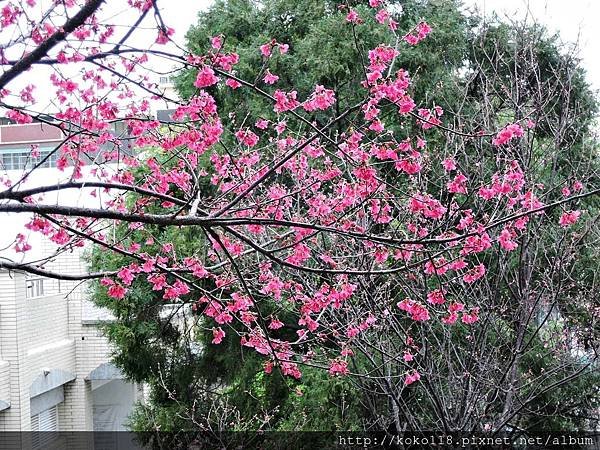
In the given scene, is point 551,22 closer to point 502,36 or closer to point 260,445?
point 502,36

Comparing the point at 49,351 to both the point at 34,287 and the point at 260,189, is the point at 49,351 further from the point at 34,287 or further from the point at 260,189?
the point at 260,189

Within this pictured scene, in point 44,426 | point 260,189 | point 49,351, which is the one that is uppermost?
point 260,189

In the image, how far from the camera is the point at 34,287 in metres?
5.73

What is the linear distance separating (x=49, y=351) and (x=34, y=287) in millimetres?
567

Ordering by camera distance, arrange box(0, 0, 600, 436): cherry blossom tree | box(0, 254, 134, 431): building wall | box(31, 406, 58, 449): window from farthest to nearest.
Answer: box(31, 406, 58, 449): window → box(0, 254, 134, 431): building wall → box(0, 0, 600, 436): cherry blossom tree

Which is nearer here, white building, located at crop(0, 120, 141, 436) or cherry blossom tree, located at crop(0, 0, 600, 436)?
cherry blossom tree, located at crop(0, 0, 600, 436)

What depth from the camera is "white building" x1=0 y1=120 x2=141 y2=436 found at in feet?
16.8

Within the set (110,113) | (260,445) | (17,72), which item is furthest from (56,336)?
(17,72)

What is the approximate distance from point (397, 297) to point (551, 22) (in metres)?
2.00

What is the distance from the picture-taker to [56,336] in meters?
5.88

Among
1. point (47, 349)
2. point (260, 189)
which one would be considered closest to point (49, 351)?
point (47, 349)

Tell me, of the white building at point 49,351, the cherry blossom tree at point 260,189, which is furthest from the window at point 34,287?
the cherry blossom tree at point 260,189

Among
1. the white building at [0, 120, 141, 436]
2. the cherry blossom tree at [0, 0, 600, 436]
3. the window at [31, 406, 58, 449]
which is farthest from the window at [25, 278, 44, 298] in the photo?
the cherry blossom tree at [0, 0, 600, 436]

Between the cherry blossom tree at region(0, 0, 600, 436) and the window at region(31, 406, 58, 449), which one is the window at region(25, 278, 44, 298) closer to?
the window at region(31, 406, 58, 449)
